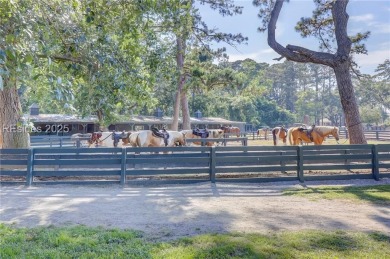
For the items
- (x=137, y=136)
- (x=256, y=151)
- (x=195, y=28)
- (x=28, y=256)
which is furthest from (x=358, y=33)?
(x=28, y=256)

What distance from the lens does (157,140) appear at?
12.8 m

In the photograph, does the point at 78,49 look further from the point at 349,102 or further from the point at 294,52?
the point at 349,102

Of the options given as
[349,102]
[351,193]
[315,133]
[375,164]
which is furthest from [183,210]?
[315,133]

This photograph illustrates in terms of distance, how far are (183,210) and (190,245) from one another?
2.00 m

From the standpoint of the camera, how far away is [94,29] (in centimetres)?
510

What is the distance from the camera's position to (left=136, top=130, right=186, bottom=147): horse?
12.8 meters

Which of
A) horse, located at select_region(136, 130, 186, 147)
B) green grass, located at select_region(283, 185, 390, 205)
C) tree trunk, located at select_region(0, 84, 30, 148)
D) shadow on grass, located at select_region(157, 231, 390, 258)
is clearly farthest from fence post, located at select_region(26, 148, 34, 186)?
green grass, located at select_region(283, 185, 390, 205)

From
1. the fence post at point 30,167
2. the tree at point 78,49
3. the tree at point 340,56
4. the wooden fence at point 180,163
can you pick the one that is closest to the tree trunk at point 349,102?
the tree at point 340,56

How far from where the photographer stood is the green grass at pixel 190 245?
360 cm

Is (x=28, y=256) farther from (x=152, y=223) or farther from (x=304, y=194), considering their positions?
(x=304, y=194)

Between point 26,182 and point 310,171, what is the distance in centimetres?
868

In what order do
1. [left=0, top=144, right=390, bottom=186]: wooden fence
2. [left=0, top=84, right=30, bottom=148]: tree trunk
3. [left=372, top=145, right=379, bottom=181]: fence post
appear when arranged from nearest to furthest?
[left=0, top=144, right=390, bottom=186]: wooden fence < [left=372, top=145, right=379, bottom=181]: fence post < [left=0, top=84, right=30, bottom=148]: tree trunk

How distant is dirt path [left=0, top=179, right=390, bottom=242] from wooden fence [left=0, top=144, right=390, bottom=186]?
1.93 feet

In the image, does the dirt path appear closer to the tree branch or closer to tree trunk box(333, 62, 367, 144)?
tree trunk box(333, 62, 367, 144)
